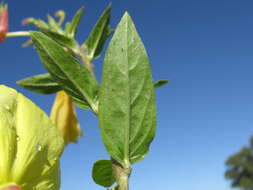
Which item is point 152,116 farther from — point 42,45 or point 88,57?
point 88,57

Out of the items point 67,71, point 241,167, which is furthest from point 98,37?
point 241,167

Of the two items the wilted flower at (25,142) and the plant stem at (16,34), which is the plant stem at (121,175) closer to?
the wilted flower at (25,142)

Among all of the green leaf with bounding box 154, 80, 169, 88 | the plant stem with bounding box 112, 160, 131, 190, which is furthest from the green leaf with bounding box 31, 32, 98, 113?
the green leaf with bounding box 154, 80, 169, 88

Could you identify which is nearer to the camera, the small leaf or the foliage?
the small leaf

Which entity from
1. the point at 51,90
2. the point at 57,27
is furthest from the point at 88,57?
the point at 57,27

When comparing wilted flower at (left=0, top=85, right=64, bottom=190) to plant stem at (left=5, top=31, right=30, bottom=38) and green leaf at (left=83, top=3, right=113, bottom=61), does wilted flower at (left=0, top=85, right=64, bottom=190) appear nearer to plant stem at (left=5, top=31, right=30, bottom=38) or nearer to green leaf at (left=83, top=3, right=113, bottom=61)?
green leaf at (left=83, top=3, right=113, bottom=61)
